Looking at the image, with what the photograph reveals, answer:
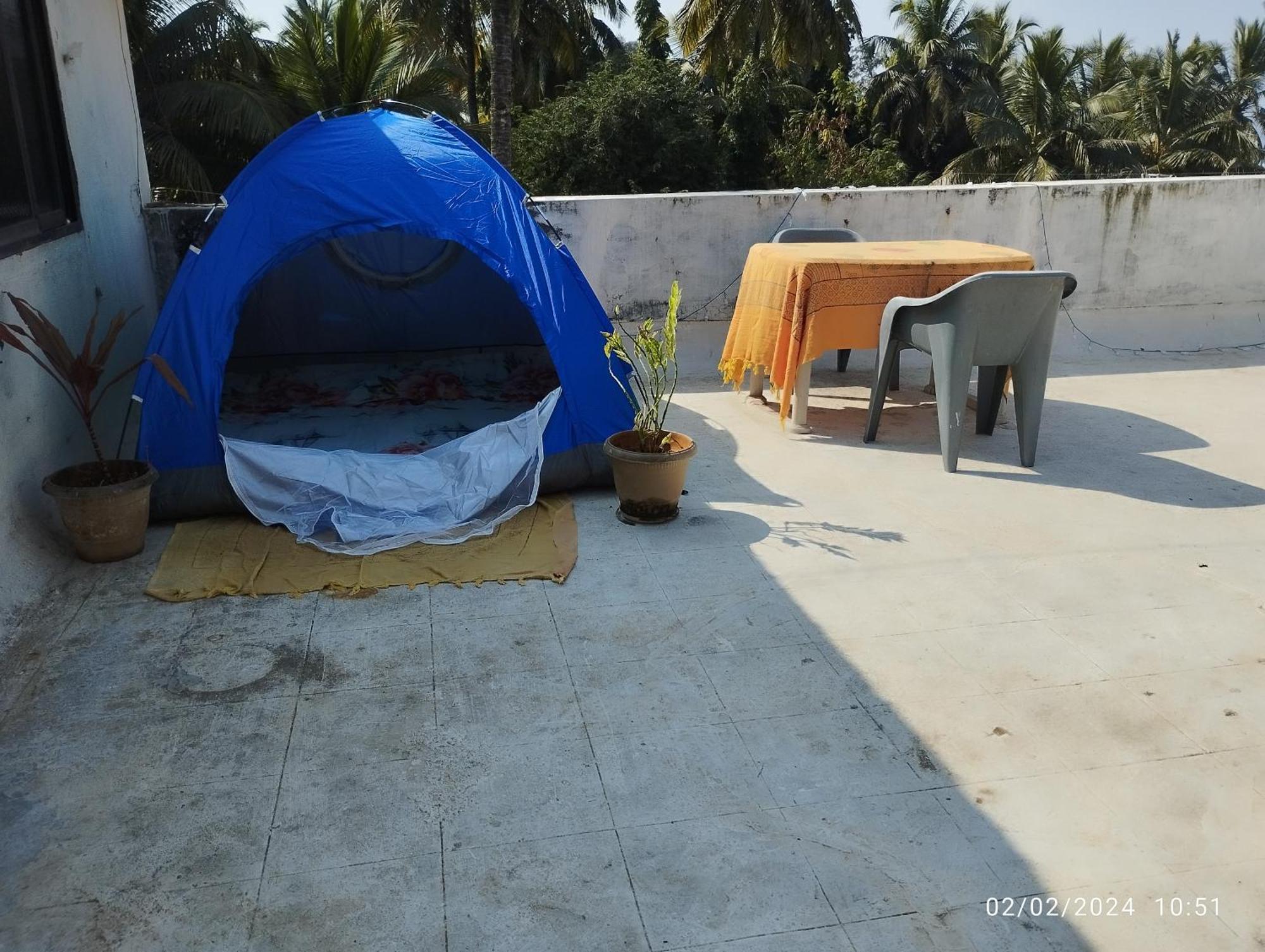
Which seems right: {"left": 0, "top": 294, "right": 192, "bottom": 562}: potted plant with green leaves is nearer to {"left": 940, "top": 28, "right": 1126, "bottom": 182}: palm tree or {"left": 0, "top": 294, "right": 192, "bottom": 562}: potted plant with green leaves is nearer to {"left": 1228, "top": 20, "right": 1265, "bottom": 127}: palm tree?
{"left": 940, "top": 28, "right": 1126, "bottom": 182}: palm tree

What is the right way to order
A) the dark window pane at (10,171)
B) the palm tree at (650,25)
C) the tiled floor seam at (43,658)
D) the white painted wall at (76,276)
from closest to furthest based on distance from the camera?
the tiled floor seam at (43,658), the white painted wall at (76,276), the dark window pane at (10,171), the palm tree at (650,25)

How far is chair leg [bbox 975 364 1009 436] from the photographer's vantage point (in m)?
4.88

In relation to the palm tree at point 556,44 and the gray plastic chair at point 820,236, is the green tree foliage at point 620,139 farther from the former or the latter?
the gray plastic chair at point 820,236

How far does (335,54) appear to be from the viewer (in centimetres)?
1276

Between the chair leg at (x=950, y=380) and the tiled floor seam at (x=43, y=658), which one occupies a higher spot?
the chair leg at (x=950, y=380)

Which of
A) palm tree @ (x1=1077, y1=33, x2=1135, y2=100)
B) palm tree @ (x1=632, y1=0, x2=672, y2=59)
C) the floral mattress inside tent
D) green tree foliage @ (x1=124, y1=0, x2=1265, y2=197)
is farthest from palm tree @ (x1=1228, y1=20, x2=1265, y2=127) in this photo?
the floral mattress inside tent

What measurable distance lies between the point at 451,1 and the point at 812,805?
17.0 m

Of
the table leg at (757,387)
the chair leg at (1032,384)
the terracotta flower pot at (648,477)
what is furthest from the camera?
the table leg at (757,387)

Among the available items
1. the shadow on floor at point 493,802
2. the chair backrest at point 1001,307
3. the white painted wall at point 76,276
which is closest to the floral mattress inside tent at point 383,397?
the white painted wall at point 76,276

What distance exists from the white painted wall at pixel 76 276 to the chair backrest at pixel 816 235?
130 inches

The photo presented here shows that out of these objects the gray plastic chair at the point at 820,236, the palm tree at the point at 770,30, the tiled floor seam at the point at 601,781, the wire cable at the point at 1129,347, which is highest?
the palm tree at the point at 770,30

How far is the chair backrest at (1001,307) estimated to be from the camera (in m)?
4.11

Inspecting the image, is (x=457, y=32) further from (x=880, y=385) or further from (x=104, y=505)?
(x=104, y=505)

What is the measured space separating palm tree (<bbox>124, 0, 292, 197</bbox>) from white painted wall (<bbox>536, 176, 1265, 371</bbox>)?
267 inches
